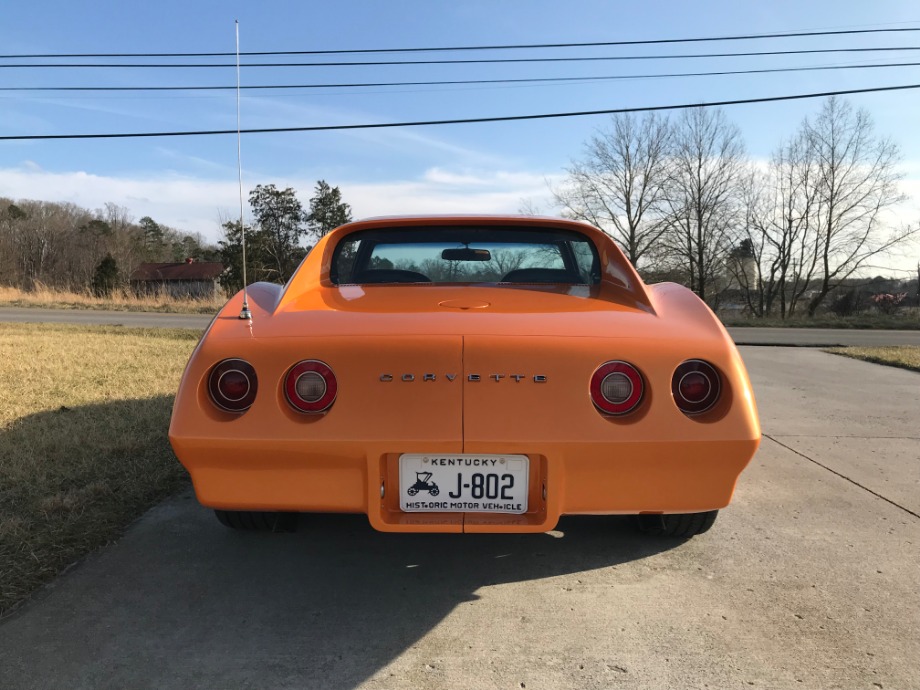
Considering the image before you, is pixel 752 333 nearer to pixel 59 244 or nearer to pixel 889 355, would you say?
pixel 889 355

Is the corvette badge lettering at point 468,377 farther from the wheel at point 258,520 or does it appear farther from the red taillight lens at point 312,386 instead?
the wheel at point 258,520

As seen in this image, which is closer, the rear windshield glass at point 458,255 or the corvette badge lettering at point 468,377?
the corvette badge lettering at point 468,377

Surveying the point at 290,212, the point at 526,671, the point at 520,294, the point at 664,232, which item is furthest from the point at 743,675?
the point at 290,212

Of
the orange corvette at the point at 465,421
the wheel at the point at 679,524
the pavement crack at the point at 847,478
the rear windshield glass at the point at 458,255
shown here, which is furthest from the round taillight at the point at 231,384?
the pavement crack at the point at 847,478

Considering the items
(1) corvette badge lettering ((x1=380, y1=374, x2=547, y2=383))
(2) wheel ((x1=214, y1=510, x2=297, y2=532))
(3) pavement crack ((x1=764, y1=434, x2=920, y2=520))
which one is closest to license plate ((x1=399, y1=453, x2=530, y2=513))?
(1) corvette badge lettering ((x1=380, y1=374, x2=547, y2=383))

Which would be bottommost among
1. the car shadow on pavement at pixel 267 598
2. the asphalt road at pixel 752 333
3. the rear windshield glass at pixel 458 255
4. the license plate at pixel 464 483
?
the car shadow on pavement at pixel 267 598

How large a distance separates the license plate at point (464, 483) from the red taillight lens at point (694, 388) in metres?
0.54

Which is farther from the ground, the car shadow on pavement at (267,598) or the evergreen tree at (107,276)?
the evergreen tree at (107,276)

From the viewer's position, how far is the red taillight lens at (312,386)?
75.4 inches

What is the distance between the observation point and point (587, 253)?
2986 millimetres

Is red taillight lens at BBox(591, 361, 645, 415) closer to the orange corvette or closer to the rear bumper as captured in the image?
the orange corvette

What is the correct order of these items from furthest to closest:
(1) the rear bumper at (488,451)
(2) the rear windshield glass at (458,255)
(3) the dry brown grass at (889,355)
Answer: (3) the dry brown grass at (889,355) < (2) the rear windshield glass at (458,255) < (1) the rear bumper at (488,451)

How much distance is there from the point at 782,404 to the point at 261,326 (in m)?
5.50

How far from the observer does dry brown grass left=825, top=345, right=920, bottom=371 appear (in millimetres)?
8812
